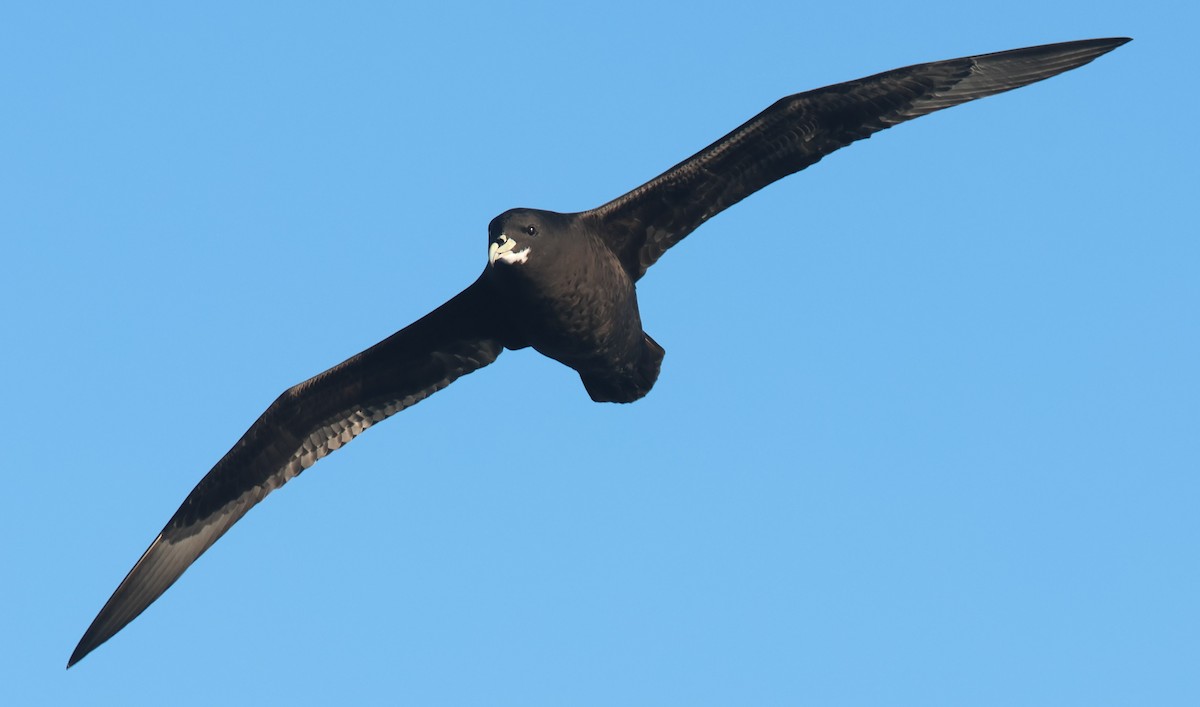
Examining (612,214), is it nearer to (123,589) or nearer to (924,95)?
(924,95)

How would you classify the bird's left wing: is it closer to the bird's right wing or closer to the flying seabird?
the flying seabird

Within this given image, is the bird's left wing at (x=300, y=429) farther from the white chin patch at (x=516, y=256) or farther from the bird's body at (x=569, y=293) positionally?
the white chin patch at (x=516, y=256)

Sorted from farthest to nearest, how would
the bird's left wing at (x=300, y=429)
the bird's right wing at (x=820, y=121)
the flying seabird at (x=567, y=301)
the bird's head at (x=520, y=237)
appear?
1. the bird's left wing at (x=300, y=429)
2. the bird's right wing at (x=820, y=121)
3. the flying seabird at (x=567, y=301)
4. the bird's head at (x=520, y=237)

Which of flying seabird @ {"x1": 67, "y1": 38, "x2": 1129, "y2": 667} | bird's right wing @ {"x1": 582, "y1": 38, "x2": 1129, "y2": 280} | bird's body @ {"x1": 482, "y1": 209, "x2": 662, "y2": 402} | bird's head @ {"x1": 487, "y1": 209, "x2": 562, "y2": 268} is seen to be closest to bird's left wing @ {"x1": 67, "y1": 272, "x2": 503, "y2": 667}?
flying seabird @ {"x1": 67, "y1": 38, "x2": 1129, "y2": 667}

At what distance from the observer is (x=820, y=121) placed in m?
14.1

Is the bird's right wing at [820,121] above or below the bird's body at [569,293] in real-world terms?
above

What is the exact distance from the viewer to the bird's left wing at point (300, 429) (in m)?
15.2

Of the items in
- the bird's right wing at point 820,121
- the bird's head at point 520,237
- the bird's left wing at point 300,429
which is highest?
the bird's right wing at point 820,121

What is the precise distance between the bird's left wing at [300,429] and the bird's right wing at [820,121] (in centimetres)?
191

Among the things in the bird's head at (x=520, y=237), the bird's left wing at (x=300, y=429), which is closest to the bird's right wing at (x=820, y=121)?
the bird's head at (x=520, y=237)

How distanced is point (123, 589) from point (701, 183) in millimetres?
6733

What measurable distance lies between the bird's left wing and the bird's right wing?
1.91 m

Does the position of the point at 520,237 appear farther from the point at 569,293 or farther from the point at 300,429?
the point at 300,429

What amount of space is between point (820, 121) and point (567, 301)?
282 cm
